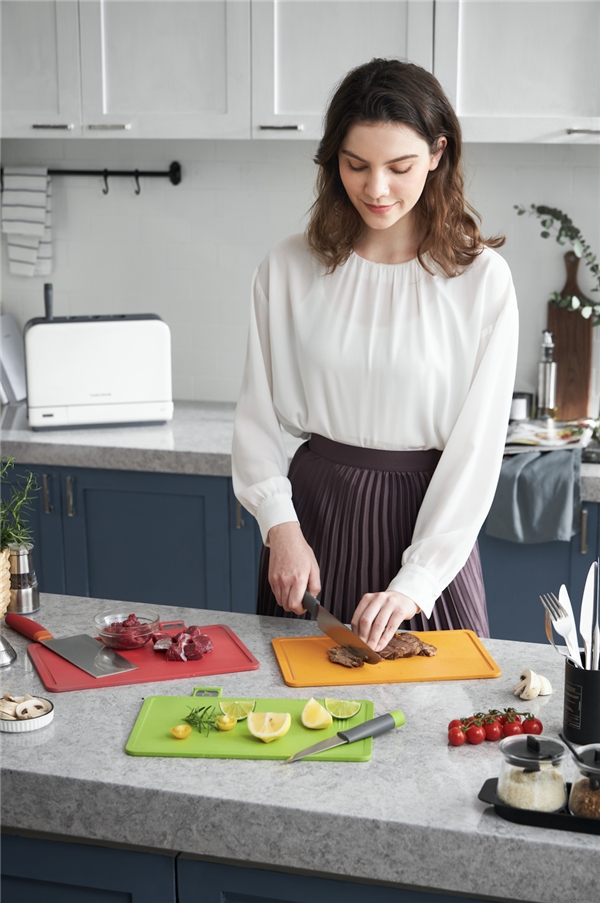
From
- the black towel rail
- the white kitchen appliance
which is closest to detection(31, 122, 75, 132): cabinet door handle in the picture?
the black towel rail

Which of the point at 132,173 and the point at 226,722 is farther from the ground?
the point at 132,173

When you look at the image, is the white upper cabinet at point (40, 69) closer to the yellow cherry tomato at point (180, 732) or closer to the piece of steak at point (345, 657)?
the piece of steak at point (345, 657)

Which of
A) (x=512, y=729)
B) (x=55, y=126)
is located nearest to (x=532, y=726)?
(x=512, y=729)

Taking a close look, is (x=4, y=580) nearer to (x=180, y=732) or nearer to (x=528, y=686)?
(x=180, y=732)

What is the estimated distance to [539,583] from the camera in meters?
2.80

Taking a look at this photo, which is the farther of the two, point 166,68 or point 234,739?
point 166,68

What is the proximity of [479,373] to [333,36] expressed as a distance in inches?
65.0

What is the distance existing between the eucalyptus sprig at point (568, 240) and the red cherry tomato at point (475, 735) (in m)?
2.07

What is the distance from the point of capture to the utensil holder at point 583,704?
1.21m

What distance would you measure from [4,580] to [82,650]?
19 centimetres

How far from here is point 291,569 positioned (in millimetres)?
1625

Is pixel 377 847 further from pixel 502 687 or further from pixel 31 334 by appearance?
pixel 31 334

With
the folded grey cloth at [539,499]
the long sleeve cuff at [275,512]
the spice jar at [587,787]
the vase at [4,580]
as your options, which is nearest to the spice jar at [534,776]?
the spice jar at [587,787]

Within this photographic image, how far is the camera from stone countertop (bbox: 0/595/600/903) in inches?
41.9
